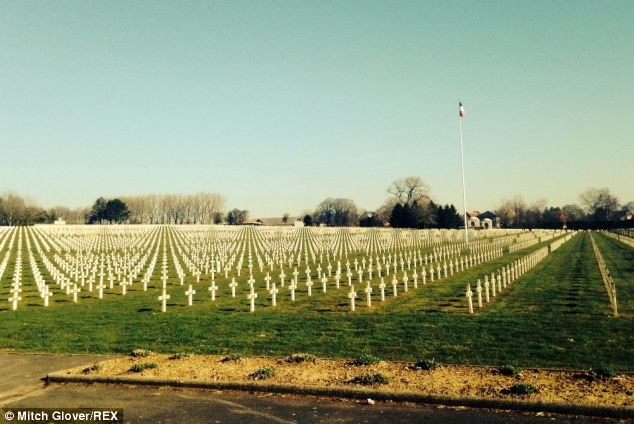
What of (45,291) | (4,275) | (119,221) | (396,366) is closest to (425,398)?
(396,366)

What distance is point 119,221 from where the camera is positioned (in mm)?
128000

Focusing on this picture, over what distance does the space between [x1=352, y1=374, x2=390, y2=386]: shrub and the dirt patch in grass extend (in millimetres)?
39

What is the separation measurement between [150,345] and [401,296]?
436 inches

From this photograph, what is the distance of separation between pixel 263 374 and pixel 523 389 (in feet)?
13.3

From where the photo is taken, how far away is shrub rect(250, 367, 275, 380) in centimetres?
781

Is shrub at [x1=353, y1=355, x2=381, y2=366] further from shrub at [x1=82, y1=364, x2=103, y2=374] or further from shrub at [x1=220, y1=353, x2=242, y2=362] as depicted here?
shrub at [x1=82, y1=364, x2=103, y2=374]

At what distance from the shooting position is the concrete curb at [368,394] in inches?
243

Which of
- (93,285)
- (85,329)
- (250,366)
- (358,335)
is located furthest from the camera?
(93,285)

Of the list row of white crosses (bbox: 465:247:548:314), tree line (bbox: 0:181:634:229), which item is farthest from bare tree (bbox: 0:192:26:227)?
row of white crosses (bbox: 465:247:548:314)

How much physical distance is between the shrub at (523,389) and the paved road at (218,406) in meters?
0.48

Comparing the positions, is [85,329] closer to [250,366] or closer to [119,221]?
[250,366]

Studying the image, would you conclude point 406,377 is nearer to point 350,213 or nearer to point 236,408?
point 236,408

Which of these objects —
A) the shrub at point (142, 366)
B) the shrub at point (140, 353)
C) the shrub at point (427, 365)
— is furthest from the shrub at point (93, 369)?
the shrub at point (427, 365)

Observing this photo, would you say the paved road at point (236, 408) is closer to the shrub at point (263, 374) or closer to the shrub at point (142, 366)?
the shrub at point (263, 374)
